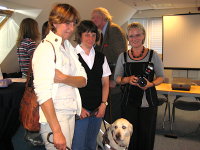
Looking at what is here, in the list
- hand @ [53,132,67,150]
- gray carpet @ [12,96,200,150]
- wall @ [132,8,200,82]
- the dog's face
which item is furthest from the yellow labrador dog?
wall @ [132,8,200,82]

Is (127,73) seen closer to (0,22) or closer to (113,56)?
(113,56)

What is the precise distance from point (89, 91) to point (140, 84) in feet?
1.61

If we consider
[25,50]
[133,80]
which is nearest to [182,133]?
[133,80]

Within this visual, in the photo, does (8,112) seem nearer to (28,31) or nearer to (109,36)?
(109,36)

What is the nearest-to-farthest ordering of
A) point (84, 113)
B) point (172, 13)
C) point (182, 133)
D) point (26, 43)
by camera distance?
point (84, 113) < point (26, 43) < point (182, 133) < point (172, 13)

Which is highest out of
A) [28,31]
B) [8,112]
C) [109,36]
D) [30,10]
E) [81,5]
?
[81,5]

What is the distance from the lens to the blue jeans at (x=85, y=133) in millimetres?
1606

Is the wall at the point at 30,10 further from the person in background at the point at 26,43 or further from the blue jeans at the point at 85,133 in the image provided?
the blue jeans at the point at 85,133

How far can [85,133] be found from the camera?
1644 millimetres

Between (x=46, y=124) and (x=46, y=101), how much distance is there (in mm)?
176

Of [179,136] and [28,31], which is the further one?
[179,136]

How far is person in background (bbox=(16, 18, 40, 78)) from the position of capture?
288cm

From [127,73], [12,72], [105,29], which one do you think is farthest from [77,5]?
[127,73]

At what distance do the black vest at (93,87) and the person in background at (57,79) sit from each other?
34 cm
